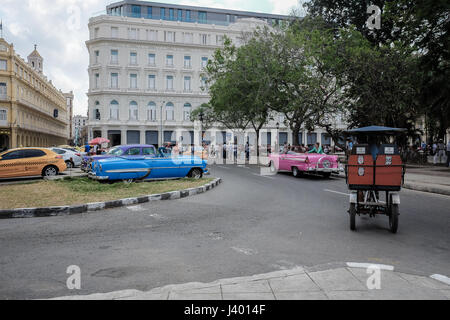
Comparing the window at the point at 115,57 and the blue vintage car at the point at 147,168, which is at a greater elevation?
the window at the point at 115,57

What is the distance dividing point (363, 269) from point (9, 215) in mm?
7129

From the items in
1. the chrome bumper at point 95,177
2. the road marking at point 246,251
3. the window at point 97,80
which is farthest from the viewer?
the window at point 97,80

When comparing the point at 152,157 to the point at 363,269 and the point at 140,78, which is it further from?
the point at 140,78

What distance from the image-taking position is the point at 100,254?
191 inches

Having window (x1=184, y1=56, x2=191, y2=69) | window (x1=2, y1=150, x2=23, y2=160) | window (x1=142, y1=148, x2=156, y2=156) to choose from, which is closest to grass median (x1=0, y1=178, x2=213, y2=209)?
window (x1=142, y1=148, x2=156, y2=156)

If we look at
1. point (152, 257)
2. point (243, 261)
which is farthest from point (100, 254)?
point (243, 261)

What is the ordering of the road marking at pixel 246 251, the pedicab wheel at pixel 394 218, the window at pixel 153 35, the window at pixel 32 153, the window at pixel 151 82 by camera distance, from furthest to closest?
1. the window at pixel 151 82
2. the window at pixel 153 35
3. the window at pixel 32 153
4. the pedicab wheel at pixel 394 218
5. the road marking at pixel 246 251

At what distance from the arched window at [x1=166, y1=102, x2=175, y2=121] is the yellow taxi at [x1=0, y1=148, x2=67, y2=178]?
1676 inches

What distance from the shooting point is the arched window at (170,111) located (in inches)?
2271

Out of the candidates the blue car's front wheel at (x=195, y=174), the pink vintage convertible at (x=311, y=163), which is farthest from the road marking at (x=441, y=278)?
the pink vintage convertible at (x=311, y=163)

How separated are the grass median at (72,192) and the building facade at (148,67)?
43.3 meters

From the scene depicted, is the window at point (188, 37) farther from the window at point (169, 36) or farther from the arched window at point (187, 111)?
the arched window at point (187, 111)

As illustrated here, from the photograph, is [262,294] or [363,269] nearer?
[262,294]

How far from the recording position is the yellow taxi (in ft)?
46.3
